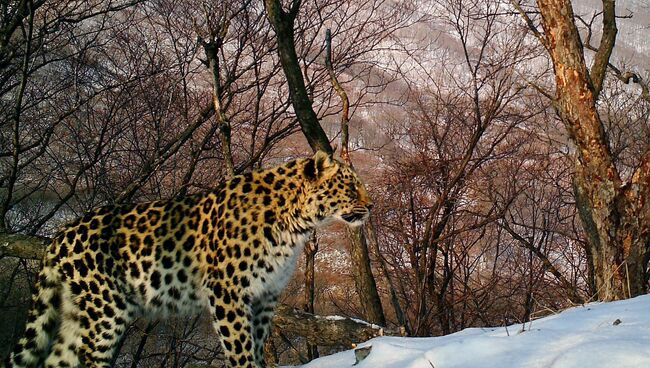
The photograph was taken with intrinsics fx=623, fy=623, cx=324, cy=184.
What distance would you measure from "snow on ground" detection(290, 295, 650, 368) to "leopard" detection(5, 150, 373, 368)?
1.40 metres

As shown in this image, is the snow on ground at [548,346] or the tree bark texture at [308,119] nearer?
the snow on ground at [548,346]

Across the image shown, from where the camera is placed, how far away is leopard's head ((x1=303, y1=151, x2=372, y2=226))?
639 centimetres

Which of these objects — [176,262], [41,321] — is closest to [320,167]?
[176,262]

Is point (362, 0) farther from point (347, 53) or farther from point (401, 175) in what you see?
point (401, 175)

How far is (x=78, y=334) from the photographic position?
607 cm

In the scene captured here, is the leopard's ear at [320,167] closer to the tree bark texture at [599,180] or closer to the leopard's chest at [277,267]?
the leopard's chest at [277,267]

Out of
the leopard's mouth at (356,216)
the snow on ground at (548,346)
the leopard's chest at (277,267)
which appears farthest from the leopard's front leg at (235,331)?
the leopard's mouth at (356,216)

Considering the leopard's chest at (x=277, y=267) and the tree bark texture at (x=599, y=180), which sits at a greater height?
the tree bark texture at (x=599, y=180)

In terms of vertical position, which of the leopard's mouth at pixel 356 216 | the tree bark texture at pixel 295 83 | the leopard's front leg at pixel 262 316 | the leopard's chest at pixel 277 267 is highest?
the tree bark texture at pixel 295 83

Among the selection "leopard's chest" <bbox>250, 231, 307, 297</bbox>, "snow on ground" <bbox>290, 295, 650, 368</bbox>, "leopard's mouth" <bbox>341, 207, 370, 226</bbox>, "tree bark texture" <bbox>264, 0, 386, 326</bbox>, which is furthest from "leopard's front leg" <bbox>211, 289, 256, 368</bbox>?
"tree bark texture" <bbox>264, 0, 386, 326</bbox>

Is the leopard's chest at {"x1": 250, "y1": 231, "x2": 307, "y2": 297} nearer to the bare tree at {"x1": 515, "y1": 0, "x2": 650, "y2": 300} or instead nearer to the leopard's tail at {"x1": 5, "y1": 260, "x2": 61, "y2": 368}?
the leopard's tail at {"x1": 5, "y1": 260, "x2": 61, "y2": 368}

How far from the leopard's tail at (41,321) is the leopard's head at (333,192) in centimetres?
267

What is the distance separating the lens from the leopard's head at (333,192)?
21.0ft

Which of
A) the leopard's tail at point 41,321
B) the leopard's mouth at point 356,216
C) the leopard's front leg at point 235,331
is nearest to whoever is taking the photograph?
the leopard's front leg at point 235,331
